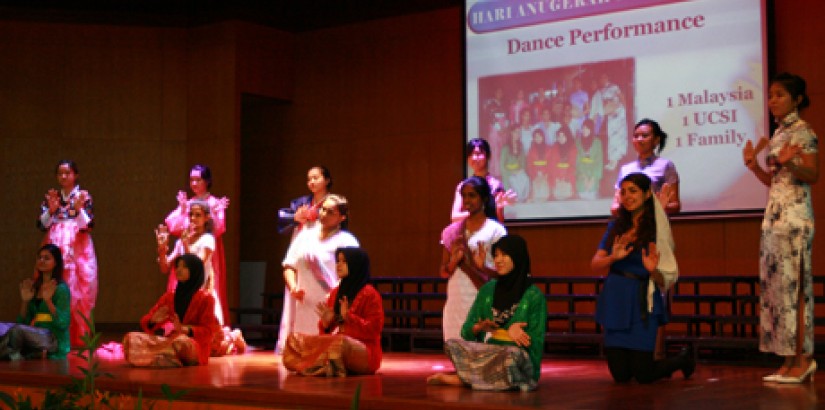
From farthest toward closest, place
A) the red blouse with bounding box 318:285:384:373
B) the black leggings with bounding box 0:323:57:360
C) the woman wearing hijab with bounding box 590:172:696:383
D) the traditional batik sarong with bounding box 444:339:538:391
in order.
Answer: the black leggings with bounding box 0:323:57:360 → the red blouse with bounding box 318:285:384:373 → the woman wearing hijab with bounding box 590:172:696:383 → the traditional batik sarong with bounding box 444:339:538:391

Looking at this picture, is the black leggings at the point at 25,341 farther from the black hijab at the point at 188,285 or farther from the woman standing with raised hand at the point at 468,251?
the woman standing with raised hand at the point at 468,251

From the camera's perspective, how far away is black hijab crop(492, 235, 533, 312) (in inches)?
170

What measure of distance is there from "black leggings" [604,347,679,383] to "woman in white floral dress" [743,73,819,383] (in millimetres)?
454

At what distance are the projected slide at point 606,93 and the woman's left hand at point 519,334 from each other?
11.4 ft

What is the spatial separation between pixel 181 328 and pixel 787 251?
10.9 ft

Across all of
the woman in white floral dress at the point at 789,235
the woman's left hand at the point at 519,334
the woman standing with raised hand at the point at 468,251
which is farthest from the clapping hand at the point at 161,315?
the woman in white floral dress at the point at 789,235

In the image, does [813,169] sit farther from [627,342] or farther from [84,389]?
[84,389]

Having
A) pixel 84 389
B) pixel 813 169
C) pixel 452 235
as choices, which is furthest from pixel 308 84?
pixel 84 389

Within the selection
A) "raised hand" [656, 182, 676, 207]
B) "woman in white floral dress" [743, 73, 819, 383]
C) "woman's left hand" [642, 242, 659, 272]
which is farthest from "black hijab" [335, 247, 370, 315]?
"woman in white floral dress" [743, 73, 819, 383]

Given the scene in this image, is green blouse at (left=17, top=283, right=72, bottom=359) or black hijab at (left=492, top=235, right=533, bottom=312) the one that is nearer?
black hijab at (left=492, top=235, right=533, bottom=312)

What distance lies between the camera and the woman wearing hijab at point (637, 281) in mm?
4520

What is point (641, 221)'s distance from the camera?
181 inches

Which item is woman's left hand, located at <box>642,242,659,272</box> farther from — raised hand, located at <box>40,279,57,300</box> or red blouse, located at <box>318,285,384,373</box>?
raised hand, located at <box>40,279,57,300</box>

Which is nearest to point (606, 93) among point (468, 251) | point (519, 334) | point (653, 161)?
point (653, 161)
